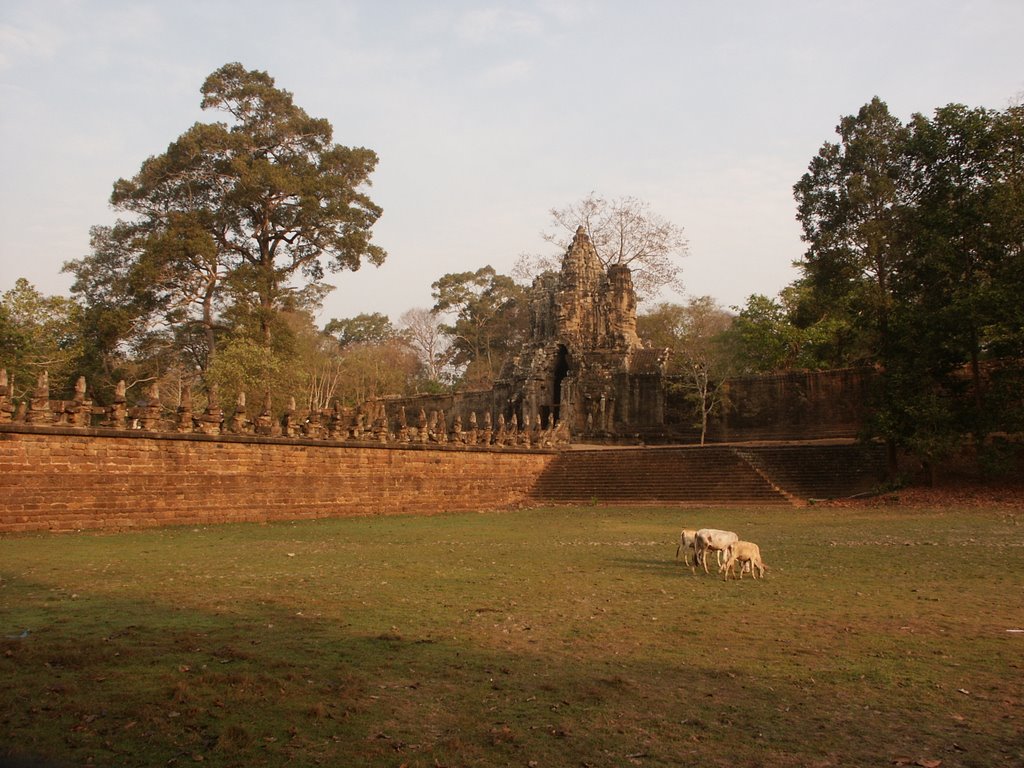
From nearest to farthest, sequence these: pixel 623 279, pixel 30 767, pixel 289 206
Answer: pixel 30 767, pixel 289 206, pixel 623 279

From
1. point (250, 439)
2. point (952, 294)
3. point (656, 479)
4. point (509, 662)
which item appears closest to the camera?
point (509, 662)

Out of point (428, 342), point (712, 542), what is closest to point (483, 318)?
point (428, 342)

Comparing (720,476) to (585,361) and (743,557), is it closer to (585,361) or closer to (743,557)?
(585,361)

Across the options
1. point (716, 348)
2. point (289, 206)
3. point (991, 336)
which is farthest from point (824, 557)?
point (716, 348)

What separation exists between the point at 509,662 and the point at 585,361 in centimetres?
3661

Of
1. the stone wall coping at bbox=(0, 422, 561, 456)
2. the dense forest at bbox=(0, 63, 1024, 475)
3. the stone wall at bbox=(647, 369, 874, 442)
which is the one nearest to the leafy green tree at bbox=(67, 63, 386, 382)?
the dense forest at bbox=(0, 63, 1024, 475)

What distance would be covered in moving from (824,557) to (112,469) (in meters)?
13.2

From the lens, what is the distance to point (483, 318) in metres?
63.8

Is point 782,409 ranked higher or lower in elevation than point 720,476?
higher

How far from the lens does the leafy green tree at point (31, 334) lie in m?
24.2

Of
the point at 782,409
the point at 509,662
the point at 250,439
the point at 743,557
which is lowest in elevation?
the point at 509,662

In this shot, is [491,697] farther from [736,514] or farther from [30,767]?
[736,514]

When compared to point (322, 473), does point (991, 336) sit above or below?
above

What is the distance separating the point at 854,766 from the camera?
12.8 ft
